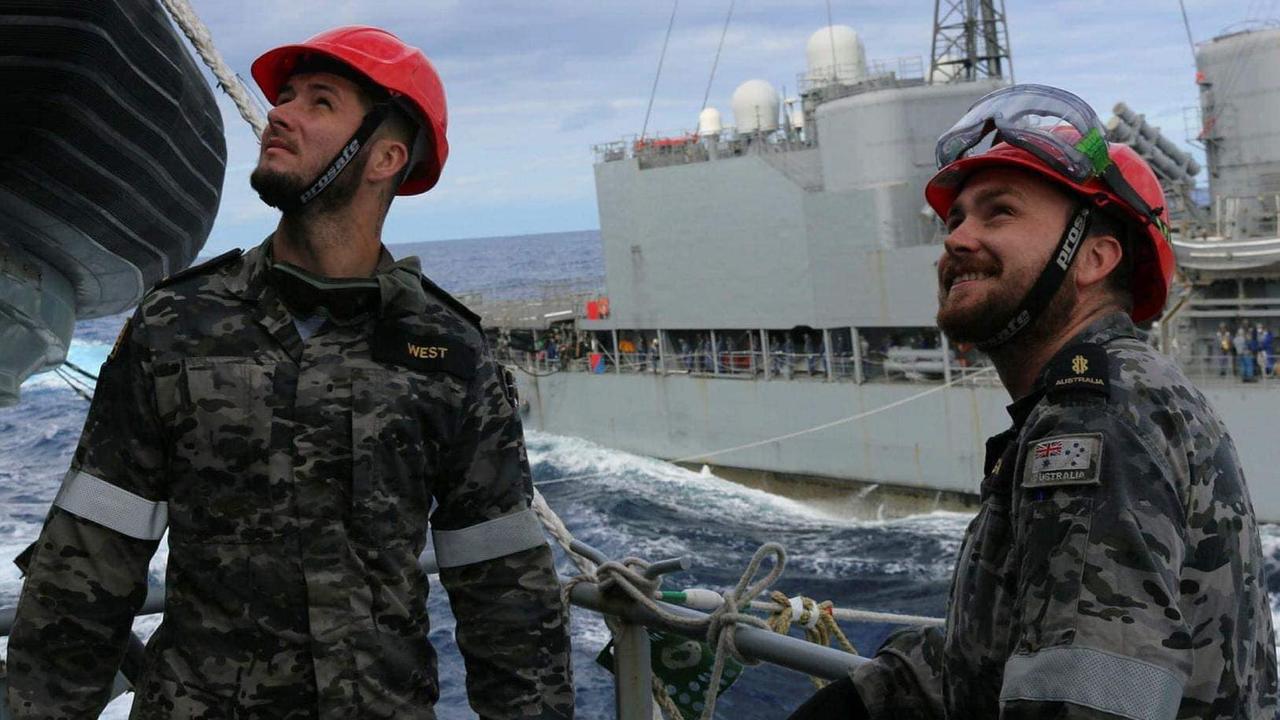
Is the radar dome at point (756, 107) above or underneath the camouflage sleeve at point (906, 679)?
above

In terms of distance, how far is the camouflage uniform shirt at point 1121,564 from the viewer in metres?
1.41

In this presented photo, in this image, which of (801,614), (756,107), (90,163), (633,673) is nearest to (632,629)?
(633,673)

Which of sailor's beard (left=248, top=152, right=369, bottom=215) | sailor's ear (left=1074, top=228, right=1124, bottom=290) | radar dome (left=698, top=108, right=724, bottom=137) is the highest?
radar dome (left=698, top=108, right=724, bottom=137)

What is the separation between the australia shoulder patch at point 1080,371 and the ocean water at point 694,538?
30.9 ft

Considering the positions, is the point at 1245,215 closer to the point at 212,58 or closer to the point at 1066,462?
the point at 212,58

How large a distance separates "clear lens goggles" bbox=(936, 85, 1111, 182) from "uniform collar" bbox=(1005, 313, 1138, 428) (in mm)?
210

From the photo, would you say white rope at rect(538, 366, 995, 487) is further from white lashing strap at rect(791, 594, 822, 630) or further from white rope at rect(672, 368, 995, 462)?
white lashing strap at rect(791, 594, 822, 630)

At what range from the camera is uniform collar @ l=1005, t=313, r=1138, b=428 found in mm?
1689

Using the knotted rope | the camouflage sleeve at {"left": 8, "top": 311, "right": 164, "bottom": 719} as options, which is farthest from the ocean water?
the camouflage sleeve at {"left": 8, "top": 311, "right": 164, "bottom": 719}

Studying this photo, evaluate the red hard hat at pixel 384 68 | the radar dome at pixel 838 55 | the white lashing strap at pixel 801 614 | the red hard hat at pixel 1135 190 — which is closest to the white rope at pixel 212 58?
the red hard hat at pixel 384 68

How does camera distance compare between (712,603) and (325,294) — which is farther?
(712,603)

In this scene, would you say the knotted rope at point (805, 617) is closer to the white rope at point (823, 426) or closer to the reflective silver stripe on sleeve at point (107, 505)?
the reflective silver stripe on sleeve at point (107, 505)

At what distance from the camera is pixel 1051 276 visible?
1.77m

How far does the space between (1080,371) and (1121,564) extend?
0.87 feet
